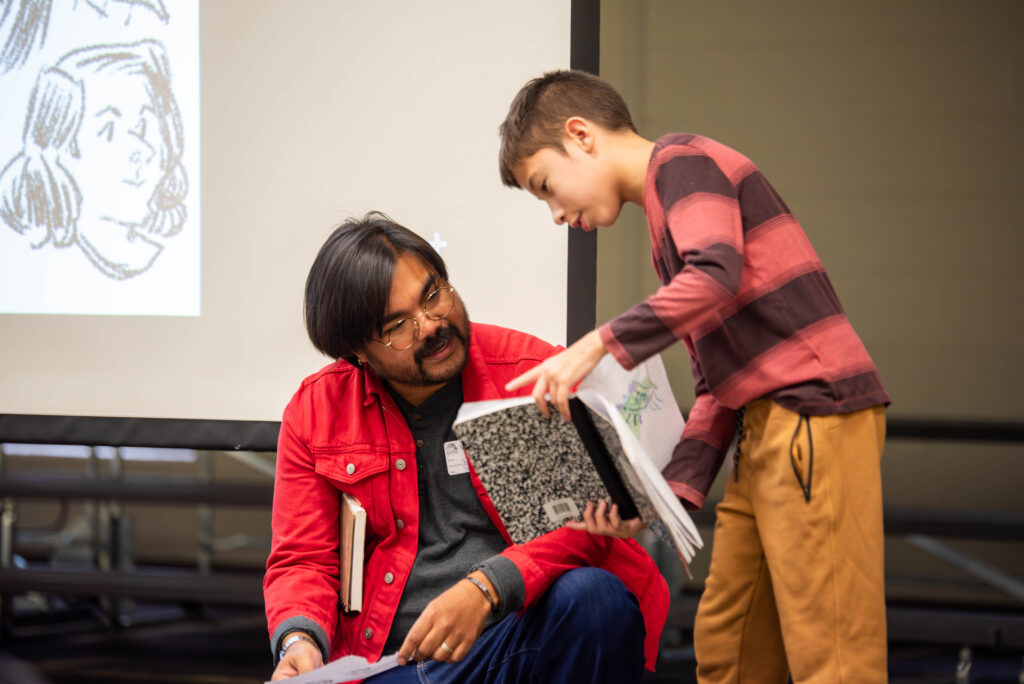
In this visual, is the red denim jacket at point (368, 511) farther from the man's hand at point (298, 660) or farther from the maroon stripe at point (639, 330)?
the maroon stripe at point (639, 330)

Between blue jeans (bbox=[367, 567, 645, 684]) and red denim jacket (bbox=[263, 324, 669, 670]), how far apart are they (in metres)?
0.07

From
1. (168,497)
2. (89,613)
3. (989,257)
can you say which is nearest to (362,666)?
(168,497)

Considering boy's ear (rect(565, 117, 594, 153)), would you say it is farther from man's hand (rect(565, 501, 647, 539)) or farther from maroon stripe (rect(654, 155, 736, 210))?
man's hand (rect(565, 501, 647, 539))

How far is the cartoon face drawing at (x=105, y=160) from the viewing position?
7.01ft

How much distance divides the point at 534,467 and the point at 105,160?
163 cm

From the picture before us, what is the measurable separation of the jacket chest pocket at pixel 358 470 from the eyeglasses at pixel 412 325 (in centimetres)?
19

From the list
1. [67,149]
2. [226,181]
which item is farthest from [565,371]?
[67,149]

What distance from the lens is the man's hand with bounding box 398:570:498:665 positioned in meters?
1.14

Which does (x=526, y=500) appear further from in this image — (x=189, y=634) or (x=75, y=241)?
(x=189, y=634)

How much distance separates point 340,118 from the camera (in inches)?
81.4

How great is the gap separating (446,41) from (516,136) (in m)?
0.88

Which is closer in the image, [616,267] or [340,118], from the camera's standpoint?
[340,118]

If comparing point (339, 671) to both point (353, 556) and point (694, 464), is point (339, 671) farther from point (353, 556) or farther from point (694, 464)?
point (694, 464)

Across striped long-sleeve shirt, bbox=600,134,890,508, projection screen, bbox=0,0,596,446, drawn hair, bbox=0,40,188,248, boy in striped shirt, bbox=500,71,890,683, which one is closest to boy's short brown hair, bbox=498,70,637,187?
boy in striped shirt, bbox=500,71,890,683
